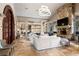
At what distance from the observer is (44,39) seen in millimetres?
2842

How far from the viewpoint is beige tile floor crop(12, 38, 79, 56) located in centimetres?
278

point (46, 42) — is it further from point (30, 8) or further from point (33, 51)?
point (30, 8)

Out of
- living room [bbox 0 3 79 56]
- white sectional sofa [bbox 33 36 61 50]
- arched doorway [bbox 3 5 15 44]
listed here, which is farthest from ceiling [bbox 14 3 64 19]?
white sectional sofa [bbox 33 36 61 50]

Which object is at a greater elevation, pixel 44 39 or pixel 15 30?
pixel 15 30

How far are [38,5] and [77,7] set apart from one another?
737 millimetres

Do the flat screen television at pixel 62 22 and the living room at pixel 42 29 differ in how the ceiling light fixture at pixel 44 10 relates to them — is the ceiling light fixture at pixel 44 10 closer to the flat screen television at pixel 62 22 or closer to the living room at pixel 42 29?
the living room at pixel 42 29

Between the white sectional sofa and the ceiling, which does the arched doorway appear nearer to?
the ceiling

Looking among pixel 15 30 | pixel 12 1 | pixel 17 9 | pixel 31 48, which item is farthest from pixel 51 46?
pixel 12 1

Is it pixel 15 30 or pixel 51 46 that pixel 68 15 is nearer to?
pixel 51 46

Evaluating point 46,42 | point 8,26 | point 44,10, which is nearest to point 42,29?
point 46,42

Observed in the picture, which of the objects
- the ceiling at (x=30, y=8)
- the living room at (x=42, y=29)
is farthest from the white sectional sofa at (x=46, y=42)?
the ceiling at (x=30, y=8)

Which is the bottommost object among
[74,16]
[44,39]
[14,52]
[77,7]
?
[14,52]

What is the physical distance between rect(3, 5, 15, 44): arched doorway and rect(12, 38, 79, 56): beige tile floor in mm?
159

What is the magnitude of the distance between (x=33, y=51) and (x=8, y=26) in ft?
2.35
